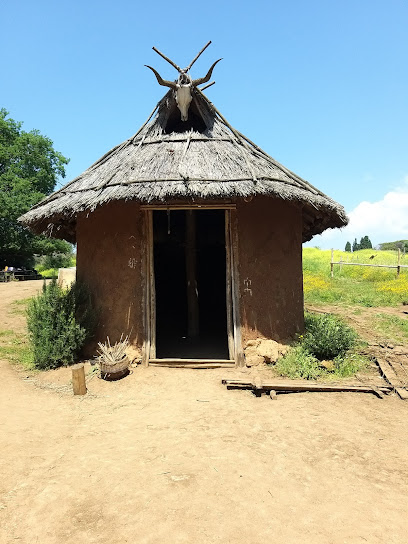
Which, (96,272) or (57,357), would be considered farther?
(96,272)

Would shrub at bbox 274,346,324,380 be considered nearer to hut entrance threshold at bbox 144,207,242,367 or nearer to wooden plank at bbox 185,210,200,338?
hut entrance threshold at bbox 144,207,242,367

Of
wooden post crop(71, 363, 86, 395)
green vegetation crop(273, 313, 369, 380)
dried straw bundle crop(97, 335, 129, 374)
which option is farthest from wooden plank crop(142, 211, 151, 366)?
green vegetation crop(273, 313, 369, 380)

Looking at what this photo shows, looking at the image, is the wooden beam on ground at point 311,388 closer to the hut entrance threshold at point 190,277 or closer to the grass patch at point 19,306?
the hut entrance threshold at point 190,277

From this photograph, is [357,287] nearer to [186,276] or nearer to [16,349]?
[186,276]

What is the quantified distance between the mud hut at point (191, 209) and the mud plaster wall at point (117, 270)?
16 millimetres

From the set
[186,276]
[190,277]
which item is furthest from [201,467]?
[186,276]

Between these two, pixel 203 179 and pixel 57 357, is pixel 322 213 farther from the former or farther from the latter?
pixel 57 357

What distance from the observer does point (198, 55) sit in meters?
6.81

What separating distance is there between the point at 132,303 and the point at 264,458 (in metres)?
3.32

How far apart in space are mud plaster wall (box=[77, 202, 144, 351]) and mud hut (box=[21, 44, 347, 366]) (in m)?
0.02

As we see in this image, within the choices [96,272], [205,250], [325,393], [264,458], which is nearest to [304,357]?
[325,393]

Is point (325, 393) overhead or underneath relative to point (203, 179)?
underneath

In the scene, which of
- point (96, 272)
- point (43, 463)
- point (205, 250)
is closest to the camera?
point (43, 463)

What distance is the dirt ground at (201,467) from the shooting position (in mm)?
2357
